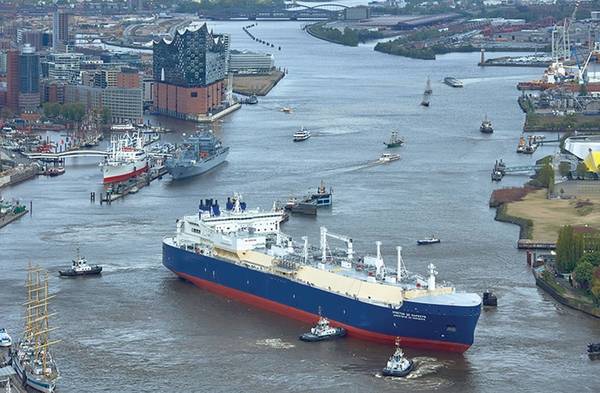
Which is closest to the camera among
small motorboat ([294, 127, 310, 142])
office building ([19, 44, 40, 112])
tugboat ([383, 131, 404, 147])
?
tugboat ([383, 131, 404, 147])

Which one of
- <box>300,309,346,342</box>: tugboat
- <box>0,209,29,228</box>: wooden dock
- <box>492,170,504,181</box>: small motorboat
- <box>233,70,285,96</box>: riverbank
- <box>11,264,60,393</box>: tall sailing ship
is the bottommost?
<box>233,70,285,96</box>: riverbank

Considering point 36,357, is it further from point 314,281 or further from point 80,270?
point 80,270

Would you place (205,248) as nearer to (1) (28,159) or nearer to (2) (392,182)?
(2) (392,182)

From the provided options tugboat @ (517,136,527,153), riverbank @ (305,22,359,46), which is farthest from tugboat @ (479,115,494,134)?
riverbank @ (305,22,359,46)

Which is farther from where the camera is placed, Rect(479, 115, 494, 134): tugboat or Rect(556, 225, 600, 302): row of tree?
Rect(479, 115, 494, 134): tugboat

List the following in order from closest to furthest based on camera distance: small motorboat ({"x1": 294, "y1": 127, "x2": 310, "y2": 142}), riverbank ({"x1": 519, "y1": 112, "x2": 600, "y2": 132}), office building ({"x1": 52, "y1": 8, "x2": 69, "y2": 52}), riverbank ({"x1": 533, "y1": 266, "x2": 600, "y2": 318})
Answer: riverbank ({"x1": 533, "y1": 266, "x2": 600, "y2": 318})
small motorboat ({"x1": 294, "y1": 127, "x2": 310, "y2": 142})
riverbank ({"x1": 519, "y1": 112, "x2": 600, "y2": 132})
office building ({"x1": 52, "y1": 8, "x2": 69, "y2": 52})

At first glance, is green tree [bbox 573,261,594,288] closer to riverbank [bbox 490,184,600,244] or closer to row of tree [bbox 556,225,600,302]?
row of tree [bbox 556,225,600,302]

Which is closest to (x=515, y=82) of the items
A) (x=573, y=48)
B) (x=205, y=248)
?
(x=573, y=48)
